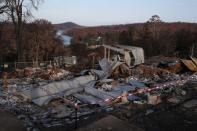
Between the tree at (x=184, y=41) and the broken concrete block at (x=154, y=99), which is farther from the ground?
the tree at (x=184, y=41)

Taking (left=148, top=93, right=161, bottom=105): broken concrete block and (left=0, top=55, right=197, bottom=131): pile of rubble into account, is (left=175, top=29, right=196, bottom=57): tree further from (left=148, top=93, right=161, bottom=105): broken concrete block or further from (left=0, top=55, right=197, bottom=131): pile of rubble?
(left=148, top=93, right=161, bottom=105): broken concrete block

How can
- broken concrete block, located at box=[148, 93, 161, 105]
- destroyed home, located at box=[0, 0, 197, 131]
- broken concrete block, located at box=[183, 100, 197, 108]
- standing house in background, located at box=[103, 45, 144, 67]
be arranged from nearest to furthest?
destroyed home, located at box=[0, 0, 197, 131] < broken concrete block, located at box=[183, 100, 197, 108] < broken concrete block, located at box=[148, 93, 161, 105] < standing house in background, located at box=[103, 45, 144, 67]

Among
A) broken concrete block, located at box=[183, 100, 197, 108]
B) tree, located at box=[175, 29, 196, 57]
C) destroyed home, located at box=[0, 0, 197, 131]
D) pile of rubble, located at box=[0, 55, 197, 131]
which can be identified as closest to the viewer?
destroyed home, located at box=[0, 0, 197, 131]

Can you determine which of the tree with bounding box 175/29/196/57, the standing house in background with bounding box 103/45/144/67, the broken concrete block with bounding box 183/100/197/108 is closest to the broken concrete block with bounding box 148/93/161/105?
the broken concrete block with bounding box 183/100/197/108

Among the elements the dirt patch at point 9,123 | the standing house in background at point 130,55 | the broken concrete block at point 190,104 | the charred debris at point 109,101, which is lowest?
the dirt patch at point 9,123

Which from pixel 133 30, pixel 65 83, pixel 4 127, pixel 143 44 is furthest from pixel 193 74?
pixel 133 30

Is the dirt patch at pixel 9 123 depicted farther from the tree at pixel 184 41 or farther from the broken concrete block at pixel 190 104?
the tree at pixel 184 41

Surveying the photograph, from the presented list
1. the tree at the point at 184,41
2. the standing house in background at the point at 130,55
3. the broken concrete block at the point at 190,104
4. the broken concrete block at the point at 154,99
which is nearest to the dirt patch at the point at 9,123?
the broken concrete block at the point at 154,99

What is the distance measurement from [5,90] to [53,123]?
7053 millimetres

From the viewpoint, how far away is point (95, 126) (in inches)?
393

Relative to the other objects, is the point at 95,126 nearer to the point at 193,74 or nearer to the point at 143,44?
the point at 193,74

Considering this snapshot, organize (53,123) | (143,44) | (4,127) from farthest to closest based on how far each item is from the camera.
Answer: (143,44)
(53,123)
(4,127)

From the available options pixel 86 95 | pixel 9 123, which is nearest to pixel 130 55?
pixel 86 95

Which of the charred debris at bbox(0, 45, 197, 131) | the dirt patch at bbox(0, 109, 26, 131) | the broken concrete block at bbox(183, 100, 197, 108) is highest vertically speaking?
the broken concrete block at bbox(183, 100, 197, 108)
